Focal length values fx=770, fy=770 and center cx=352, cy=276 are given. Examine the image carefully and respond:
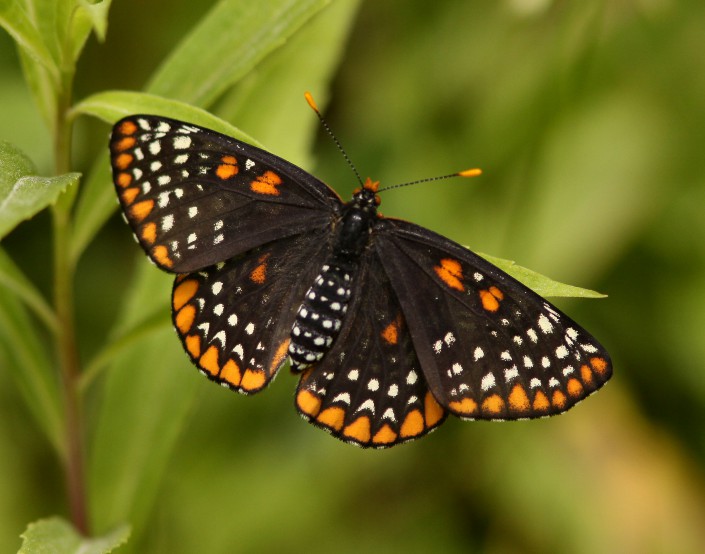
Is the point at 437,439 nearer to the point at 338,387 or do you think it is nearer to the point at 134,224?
the point at 338,387

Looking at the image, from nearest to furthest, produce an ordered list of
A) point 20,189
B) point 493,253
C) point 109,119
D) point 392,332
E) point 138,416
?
point 20,189
point 109,119
point 392,332
point 138,416
point 493,253

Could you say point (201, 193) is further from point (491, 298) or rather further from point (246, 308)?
point (491, 298)

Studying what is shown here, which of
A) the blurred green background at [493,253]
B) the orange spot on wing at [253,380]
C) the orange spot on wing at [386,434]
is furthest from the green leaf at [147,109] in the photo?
the blurred green background at [493,253]

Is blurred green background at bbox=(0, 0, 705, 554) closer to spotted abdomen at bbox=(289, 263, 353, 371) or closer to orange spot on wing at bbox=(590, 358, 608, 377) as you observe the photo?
spotted abdomen at bbox=(289, 263, 353, 371)

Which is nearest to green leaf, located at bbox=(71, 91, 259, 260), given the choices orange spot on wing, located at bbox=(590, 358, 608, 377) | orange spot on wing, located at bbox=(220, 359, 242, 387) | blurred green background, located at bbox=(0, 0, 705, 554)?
orange spot on wing, located at bbox=(220, 359, 242, 387)

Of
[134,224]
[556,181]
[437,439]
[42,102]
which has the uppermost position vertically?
[42,102]

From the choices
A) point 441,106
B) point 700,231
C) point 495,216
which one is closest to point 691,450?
point 700,231

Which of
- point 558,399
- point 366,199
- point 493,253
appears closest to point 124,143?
point 366,199
